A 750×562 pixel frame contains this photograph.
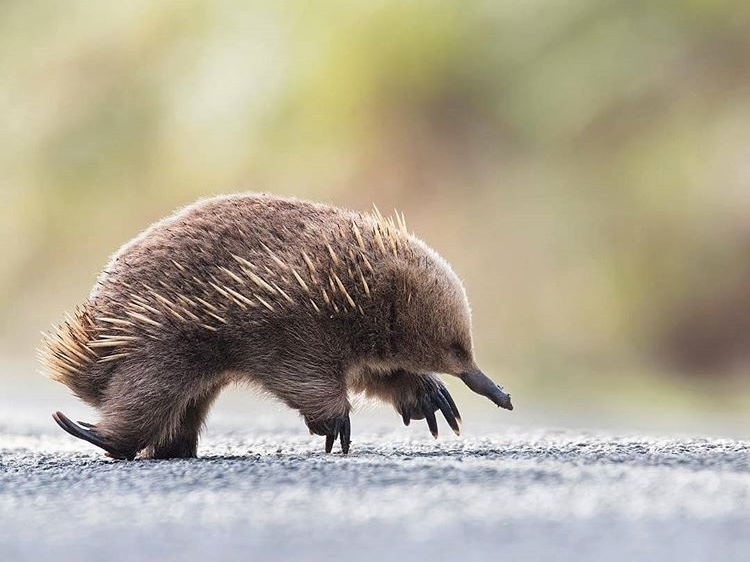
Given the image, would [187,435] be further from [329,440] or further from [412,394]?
[412,394]

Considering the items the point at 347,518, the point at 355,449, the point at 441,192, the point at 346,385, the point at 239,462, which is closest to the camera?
the point at 347,518

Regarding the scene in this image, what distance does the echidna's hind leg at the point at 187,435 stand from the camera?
6.08 meters

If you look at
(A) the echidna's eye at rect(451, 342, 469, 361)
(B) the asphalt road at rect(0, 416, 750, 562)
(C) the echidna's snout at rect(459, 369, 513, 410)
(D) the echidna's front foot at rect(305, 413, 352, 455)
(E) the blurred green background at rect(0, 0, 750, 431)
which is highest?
(E) the blurred green background at rect(0, 0, 750, 431)

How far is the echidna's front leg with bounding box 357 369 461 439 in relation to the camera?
251 inches

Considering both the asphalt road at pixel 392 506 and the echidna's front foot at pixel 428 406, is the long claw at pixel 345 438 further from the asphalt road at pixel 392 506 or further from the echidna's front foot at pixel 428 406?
the echidna's front foot at pixel 428 406

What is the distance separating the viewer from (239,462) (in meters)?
5.44

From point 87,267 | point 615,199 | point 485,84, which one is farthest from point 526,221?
point 87,267

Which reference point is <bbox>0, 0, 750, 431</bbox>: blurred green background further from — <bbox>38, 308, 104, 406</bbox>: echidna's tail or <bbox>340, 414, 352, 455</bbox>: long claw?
<bbox>38, 308, 104, 406</bbox>: echidna's tail

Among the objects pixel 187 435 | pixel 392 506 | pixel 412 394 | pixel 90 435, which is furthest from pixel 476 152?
pixel 392 506

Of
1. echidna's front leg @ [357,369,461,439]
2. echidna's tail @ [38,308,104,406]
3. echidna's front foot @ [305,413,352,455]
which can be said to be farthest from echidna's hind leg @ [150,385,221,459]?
echidna's front leg @ [357,369,461,439]

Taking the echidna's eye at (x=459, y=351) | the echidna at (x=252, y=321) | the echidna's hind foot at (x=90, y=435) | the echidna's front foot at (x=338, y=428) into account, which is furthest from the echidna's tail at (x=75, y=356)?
the echidna's eye at (x=459, y=351)

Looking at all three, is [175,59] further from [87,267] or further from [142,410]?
[142,410]

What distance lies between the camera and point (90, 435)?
5777 mm

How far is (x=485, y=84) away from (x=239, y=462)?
44.1ft
